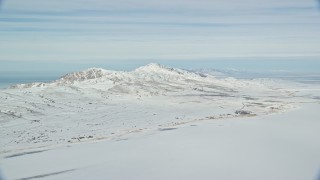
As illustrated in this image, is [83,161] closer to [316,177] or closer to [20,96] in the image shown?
[316,177]

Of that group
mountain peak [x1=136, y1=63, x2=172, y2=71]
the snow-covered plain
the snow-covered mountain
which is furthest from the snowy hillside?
mountain peak [x1=136, y1=63, x2=172, y2=71]

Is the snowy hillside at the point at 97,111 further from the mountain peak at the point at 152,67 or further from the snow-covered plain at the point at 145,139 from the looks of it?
the mountain peak at the point at 152,67

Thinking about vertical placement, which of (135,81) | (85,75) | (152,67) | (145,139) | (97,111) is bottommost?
(97,111)

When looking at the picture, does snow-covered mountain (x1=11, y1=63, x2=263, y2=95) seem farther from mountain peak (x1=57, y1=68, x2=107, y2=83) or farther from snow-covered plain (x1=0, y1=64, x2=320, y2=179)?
snow-covered plain (x1=0, y1=64, x2=320, y2=179)

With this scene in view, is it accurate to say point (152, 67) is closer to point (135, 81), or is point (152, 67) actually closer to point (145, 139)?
point (135, 81)

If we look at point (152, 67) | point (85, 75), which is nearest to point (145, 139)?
point (85, 75)

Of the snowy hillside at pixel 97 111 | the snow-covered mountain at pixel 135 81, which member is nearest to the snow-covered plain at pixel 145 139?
the snowy hillside at pixel 97 111

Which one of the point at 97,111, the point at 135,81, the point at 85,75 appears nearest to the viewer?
the point at 97,111

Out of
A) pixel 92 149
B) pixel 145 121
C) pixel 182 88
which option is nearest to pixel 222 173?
pixel 92 149

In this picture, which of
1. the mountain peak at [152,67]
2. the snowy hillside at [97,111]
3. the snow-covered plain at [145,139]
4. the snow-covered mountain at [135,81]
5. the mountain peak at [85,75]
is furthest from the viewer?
the mountain peak at [152,67]
